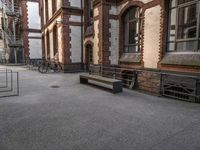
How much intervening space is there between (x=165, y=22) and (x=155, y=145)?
528 cm

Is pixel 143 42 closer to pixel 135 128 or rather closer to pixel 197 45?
pixel 197 45

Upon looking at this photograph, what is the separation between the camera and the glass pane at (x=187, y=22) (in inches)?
233

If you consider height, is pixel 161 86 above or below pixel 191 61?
below

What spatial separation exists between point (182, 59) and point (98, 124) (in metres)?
4.09

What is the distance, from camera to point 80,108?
193 inches

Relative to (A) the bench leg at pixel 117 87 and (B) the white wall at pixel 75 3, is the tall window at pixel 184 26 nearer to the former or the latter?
(A) the bench leg at pixel 117 87

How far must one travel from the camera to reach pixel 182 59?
6.03m

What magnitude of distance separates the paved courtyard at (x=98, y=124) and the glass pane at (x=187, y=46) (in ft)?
6.58

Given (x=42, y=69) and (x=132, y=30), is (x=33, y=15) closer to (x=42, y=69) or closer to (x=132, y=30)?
(x=42, y=69)

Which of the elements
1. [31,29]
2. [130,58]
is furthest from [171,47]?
[31,29]

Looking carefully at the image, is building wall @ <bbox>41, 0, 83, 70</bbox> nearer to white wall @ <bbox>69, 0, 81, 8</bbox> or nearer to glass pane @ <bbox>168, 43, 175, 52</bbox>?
white wall @ <bbox>69, 0, 81, 8</bbox>

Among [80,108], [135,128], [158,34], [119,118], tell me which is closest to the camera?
[135,128]

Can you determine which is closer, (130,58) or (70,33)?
(130,58)

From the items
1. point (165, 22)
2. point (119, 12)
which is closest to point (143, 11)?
point (165, 22)
